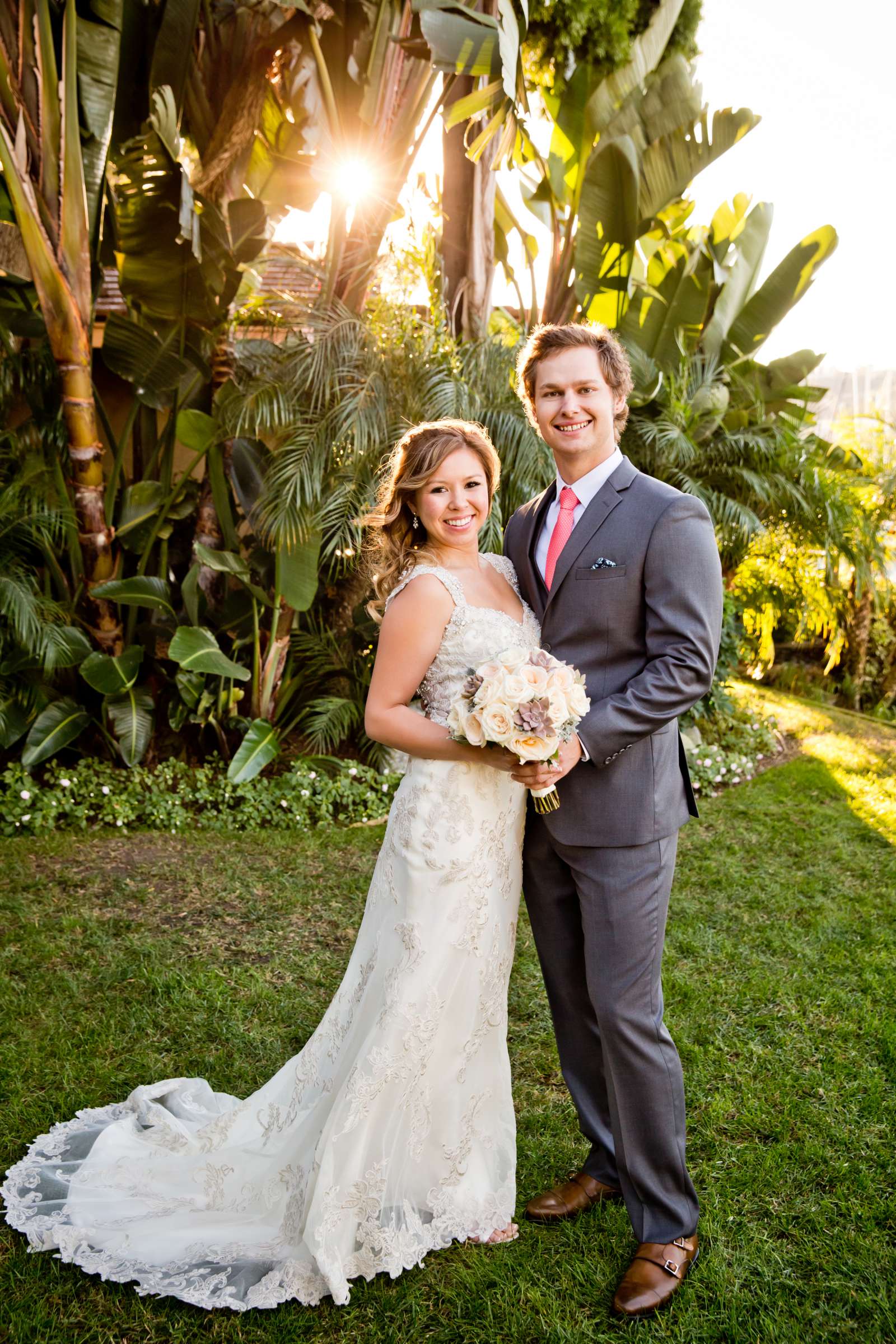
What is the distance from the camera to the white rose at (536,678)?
7.41 feet

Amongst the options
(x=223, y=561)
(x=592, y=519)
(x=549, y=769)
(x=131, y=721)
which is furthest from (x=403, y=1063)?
(x=223, y=561)

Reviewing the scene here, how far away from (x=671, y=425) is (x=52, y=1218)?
6486mm

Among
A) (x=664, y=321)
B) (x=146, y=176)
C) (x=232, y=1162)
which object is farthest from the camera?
(x=664, y=321)

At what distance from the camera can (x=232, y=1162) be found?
287 centimetres

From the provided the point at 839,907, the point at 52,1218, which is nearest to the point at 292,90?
→ the point at 839,907

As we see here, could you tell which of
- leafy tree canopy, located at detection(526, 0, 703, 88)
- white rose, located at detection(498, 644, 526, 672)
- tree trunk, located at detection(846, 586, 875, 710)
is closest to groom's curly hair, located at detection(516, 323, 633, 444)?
white rose, located at detection(498, 644, 526, 672)

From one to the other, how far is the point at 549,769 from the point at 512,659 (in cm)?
28

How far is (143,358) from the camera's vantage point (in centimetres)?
647

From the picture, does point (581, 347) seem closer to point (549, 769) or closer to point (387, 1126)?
point (549, 769)

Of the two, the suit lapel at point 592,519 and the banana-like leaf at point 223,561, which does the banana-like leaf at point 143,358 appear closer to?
the banana-like leaf at point 223,561

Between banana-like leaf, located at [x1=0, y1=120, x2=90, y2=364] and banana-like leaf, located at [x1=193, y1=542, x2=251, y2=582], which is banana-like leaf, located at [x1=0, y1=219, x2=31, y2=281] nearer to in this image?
banana-like leaf, located at [x1=0, y1=120, x2=90, y2=364]

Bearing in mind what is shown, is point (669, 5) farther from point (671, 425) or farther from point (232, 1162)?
point (232, 1162)

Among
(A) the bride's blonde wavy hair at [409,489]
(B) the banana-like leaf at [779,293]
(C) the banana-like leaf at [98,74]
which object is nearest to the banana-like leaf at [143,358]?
(C) the banana-like leaf at [98,74]

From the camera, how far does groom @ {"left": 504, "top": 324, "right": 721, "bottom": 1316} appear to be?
7.99ft
